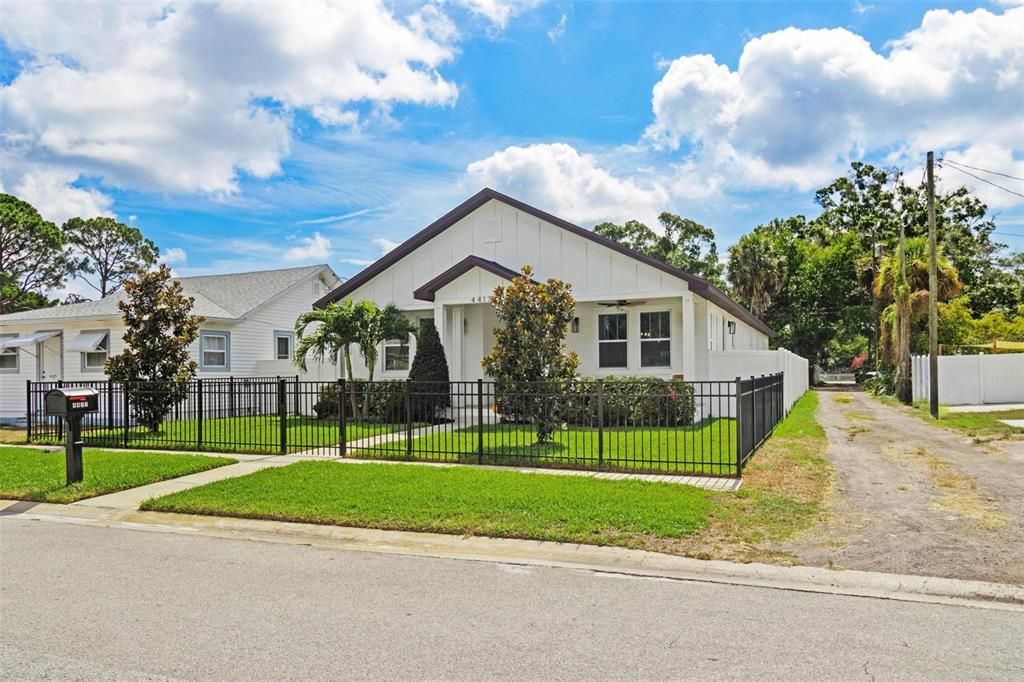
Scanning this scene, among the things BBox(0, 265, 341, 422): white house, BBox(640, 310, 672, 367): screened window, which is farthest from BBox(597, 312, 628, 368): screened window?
BBox(0, 265, 341, 422): white house

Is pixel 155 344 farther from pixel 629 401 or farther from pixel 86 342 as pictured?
pixel 629 401

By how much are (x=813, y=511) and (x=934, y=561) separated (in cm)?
185

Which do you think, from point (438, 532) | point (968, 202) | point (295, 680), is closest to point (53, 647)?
point (295, 680)

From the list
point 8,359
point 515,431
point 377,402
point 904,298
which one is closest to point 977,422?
point 904,298

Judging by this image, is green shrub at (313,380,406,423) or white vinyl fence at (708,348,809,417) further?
white vinyl fence at (708,348,809,417)

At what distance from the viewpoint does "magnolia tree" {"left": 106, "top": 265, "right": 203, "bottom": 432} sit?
15844 mm

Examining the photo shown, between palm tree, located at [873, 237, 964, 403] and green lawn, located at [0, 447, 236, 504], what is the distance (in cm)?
2518

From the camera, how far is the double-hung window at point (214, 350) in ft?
77.8

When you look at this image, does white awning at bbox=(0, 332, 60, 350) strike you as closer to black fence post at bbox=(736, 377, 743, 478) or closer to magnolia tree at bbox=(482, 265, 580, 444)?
magnolia tree at bbox=(482, 265, 580, 444)

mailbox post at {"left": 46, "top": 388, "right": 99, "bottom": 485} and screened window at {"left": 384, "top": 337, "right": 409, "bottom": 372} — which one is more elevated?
screened window at {"left": 384, "top": 337, "right": 409, "bottom": 372}

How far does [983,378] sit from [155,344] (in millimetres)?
24398

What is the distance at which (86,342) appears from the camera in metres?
22.5

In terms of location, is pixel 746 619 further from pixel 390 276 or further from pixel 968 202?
pixel 968 202

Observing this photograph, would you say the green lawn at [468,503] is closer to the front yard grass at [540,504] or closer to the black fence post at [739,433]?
the front yard grass at [540,504]
